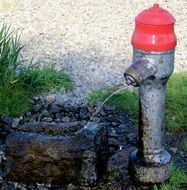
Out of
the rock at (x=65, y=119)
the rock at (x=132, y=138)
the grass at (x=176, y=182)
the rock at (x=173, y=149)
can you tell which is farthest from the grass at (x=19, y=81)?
the grass at (x=176, y=182)

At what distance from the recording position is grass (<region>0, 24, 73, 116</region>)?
188 inches

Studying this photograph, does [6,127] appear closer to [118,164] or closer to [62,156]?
[62,156]

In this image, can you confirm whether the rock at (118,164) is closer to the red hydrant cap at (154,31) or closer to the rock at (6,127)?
the red hydrant cap at (154,31)

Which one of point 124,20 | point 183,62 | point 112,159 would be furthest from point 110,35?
point 112,159

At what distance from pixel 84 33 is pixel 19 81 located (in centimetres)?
205

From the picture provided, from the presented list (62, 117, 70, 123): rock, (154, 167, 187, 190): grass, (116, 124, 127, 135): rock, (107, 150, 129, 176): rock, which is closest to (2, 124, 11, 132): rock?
(62, 117, 70, 123): rock

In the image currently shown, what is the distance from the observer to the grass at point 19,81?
15.7 ft

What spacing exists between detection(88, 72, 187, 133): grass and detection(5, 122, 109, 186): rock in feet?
3.09

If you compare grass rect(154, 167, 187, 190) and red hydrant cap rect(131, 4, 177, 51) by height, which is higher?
red hydrant cap rect(131, 4, 177, 51)

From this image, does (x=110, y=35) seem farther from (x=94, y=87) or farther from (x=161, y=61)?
(x=161, y=61)

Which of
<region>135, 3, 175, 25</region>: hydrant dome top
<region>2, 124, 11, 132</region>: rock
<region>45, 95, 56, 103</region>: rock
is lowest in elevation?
<region>45, 95, 56, 103</region>: rock

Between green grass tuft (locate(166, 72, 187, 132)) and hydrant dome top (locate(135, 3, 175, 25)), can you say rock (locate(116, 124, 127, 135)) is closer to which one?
green grass tuft (locate(166, 72, 187, 132))

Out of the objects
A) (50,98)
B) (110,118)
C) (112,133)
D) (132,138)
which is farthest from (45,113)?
(132,138)

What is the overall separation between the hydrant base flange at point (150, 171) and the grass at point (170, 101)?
37.7 inches
